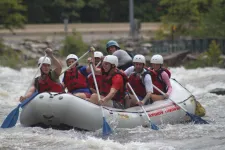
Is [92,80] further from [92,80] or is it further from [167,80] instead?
[167,80]

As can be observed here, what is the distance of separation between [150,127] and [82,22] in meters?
34.5

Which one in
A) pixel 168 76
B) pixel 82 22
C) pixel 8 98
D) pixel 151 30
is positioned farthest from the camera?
pixel 82 22

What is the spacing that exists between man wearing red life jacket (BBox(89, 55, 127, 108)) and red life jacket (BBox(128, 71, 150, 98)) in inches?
21.6

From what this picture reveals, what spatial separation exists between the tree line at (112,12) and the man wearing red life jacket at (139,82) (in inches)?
689

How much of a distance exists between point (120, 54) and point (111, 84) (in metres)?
1.77

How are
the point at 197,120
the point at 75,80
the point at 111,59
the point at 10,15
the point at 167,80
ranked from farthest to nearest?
the point at 10,15 → the point at 167,80 → the point at 197,120 → the point at 75,80 → the point at 111,59

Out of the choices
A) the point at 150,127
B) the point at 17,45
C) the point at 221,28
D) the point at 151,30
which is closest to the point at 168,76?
the point at 150,127

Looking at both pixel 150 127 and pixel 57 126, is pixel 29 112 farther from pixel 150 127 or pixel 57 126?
pixel 150 127

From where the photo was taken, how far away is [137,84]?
12.5 m

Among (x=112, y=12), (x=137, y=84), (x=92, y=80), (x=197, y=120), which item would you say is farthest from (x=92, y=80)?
(x=112, y=12)

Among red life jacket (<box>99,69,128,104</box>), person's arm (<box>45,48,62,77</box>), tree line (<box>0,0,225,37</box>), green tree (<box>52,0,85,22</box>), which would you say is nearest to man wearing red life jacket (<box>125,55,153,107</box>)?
red life jacket (<box>99,69,128,104</box>)

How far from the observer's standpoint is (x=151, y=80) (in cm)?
1247

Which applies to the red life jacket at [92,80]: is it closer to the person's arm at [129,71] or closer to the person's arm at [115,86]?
the person's arm at [115,86]

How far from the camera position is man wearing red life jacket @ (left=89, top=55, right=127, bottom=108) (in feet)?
38.1
